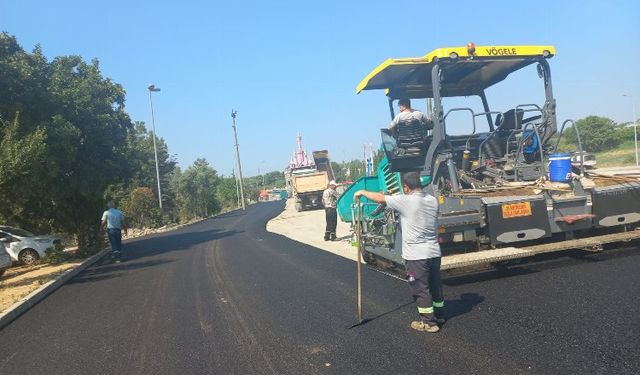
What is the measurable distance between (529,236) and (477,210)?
752mm

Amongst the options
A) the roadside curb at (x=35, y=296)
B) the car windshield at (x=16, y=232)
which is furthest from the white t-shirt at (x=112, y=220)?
the car windshield at (x=16, y=232)

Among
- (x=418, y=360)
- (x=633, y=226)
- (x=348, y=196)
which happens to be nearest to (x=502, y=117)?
(x=633, y=226)

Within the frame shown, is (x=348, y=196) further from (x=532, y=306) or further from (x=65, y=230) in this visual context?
(x=65, y=230)

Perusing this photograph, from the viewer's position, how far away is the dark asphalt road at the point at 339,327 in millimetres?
4016

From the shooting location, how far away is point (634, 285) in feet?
17.7

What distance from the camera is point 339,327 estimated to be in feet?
16.9

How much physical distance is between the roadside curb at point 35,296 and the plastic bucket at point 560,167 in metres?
7.95

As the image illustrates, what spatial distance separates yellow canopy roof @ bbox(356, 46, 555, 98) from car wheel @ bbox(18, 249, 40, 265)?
1206 centimetres

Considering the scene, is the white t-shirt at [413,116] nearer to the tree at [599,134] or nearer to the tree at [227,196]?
the tree at [227,196]

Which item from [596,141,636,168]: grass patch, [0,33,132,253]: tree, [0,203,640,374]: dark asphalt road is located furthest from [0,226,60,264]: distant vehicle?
[596,141,636,168]: grass patch

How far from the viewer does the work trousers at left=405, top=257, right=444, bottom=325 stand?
15.4ft

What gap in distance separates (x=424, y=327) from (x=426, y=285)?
1.37 ft

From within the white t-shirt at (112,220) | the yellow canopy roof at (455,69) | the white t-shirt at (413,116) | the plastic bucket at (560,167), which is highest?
the yellow canopy roof at (455,69)

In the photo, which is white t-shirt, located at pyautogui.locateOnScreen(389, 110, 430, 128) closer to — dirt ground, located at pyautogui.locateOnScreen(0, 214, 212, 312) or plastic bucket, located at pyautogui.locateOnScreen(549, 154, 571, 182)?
plastic bucket, located at pyautogui.locateOnScreen(549, 154, 571, 182)
